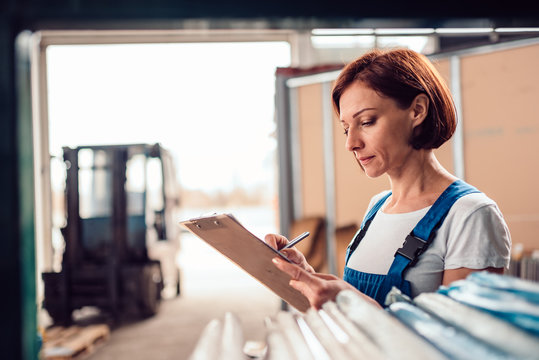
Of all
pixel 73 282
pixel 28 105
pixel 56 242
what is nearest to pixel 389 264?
pixel 28 105

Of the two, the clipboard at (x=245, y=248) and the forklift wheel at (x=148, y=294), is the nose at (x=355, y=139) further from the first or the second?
the forklift wheel at (x=148, y=294)

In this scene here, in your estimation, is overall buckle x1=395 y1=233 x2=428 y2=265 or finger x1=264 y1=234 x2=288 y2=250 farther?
finger x1=264 y1=234 x2=288 y2=250

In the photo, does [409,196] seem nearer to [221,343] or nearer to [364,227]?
[364,227]

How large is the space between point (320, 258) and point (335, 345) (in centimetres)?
442

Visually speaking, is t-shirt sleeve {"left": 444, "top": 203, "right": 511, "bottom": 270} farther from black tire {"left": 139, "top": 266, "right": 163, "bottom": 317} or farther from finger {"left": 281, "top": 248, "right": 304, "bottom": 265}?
black tire {"left": 139, "top": 266, "right": 163, "bottom": 317}

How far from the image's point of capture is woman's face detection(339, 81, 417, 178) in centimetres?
125

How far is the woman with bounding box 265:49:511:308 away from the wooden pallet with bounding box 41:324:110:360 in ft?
12.4

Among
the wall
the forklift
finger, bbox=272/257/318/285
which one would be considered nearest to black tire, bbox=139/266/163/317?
the forklift

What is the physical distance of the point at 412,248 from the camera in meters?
1.16

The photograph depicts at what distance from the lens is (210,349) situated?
0.65m

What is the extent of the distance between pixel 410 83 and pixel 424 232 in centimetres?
45

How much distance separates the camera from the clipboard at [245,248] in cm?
104

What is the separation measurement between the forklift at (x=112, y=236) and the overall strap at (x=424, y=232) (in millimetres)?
5072

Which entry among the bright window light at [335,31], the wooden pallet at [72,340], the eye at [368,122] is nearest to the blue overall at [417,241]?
the eye at [368,122]
